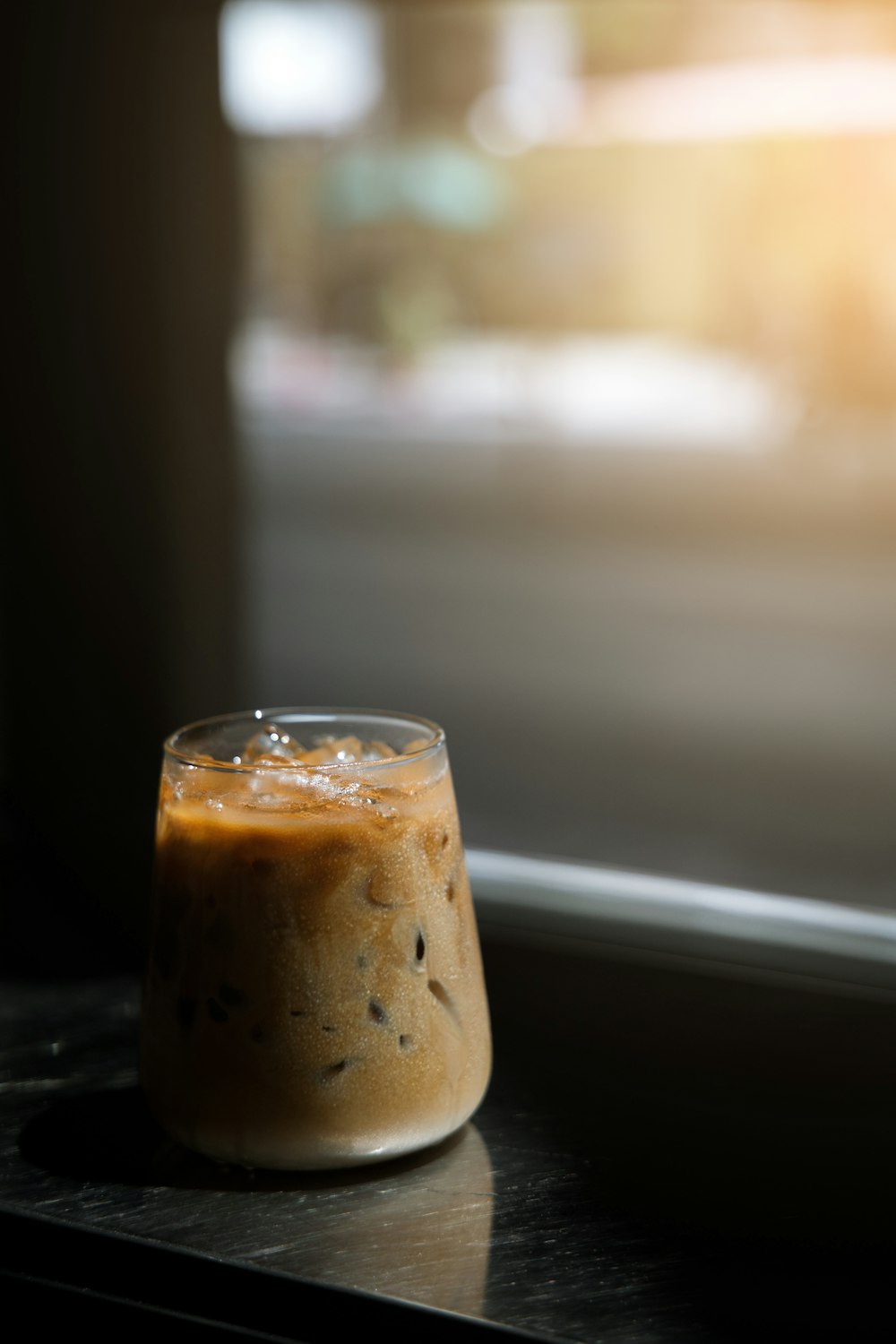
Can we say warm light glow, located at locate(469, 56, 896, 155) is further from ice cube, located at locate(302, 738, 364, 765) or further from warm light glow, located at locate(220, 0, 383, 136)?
ice cube, located at locate(302, 738, 364, 765)

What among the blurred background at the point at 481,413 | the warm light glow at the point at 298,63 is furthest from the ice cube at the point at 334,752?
the warm light glow at the point at 298,63

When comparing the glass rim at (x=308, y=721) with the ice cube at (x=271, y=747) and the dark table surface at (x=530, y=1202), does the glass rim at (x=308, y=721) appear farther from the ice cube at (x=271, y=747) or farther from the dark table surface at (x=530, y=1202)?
the dark table surface at (x=530, y=1202)

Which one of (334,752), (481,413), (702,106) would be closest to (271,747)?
(334,752)

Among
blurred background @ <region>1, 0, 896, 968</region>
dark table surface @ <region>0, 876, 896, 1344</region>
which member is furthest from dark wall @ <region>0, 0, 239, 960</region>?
dark table surface @ <region>0, 876, 896, 1344</region>

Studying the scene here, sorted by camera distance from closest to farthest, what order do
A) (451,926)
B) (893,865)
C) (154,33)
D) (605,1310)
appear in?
(605,1310) < (451,926) < (154,33) < (893,865)

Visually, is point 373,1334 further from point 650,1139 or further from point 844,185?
point 844,185

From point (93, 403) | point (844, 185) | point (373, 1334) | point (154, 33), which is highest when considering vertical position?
point (844, 185)

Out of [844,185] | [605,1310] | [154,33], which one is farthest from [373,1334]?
[844,185]
